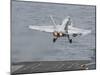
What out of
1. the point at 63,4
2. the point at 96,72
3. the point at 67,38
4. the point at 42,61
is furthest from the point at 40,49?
the point at 96,72

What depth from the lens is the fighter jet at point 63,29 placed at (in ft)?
8.25

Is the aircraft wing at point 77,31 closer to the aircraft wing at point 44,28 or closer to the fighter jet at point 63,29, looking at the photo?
the fighter jet at point 63,29

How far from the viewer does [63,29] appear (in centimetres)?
257

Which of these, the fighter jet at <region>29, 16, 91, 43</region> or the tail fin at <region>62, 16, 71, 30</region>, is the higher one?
the tail fin at <region>62, 16, 71, 30</region>

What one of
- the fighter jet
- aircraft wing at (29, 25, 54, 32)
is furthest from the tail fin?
aircraft wing at (29, 25, 54, 32)

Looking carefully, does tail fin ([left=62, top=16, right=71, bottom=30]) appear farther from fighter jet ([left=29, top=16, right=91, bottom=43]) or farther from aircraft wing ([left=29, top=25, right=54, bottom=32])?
aircraft wing ([left=29, top=25, right=54, bottom=32])

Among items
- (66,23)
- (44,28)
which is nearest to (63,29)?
(66,23)

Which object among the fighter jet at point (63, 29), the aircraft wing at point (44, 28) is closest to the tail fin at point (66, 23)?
the fighter jet at point (63, 29)

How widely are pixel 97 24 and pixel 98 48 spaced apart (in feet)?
0.89

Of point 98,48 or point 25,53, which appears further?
point 98,48

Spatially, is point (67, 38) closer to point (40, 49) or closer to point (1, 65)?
point (40, 49)

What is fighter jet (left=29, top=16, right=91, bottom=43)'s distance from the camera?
252 cm

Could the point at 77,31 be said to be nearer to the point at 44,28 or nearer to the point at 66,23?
the point at 66,23

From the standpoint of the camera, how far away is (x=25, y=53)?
95.9 inches
